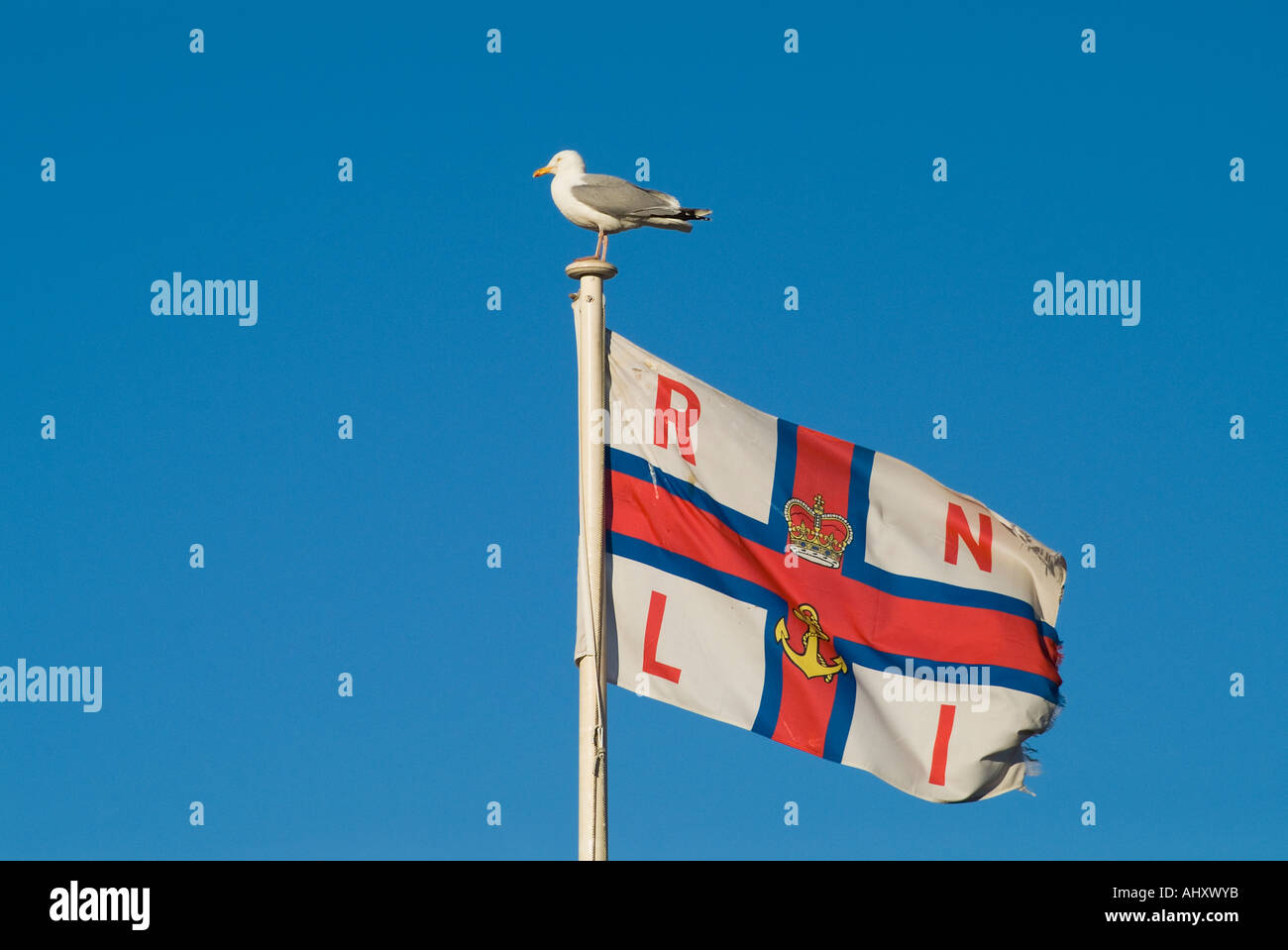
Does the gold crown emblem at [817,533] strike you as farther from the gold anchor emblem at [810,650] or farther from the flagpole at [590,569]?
the flagpole at [590,569]

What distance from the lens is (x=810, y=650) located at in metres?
19.4

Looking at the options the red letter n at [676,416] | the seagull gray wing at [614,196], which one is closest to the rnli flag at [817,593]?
the red letter n at [676,416]

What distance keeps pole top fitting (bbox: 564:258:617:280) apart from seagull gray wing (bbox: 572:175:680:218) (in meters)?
1.08

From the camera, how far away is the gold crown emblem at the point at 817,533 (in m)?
19.8

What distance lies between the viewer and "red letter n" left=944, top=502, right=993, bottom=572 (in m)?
20.6

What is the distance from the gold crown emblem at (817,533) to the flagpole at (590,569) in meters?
2.18

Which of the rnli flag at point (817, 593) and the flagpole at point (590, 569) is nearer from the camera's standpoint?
the flagpole at point (590, 569)

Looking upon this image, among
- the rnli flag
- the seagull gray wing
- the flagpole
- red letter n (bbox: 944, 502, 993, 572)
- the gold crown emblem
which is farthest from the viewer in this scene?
red letter n (bbox: 944, 502, 993, 572)

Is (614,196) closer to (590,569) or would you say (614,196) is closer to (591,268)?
(591,268)

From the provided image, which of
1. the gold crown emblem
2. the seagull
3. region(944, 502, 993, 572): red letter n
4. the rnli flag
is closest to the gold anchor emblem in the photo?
the rnli flag

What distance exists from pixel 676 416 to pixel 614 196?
193 centimetres

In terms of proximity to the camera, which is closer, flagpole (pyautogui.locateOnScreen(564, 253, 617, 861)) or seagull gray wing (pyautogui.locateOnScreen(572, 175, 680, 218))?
flagpole (pyautogui.locateOnScreen(564, 253, 617, 861))

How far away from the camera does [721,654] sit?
743 inches

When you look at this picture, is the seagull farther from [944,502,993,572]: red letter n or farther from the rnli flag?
[944,502,993,572]: red letter n
